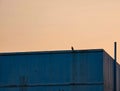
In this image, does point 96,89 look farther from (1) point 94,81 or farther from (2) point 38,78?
(2) point 38,78

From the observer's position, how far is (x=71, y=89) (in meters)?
29.4

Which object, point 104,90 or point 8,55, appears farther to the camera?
point 8,55

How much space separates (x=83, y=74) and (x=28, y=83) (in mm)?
4119

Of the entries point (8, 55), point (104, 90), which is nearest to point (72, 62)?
point (104, 90)

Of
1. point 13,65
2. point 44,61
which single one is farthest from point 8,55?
point 44,61

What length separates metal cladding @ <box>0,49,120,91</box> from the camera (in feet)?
94.5

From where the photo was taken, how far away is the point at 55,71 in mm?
29578

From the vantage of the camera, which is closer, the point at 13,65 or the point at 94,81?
the point at 94,81

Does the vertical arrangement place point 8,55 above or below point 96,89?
above

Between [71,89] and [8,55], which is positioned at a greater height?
[8,55]

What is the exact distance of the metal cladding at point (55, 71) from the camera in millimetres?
28819

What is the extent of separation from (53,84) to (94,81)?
2995mm

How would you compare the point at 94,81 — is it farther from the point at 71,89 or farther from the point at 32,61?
the point at 32,61

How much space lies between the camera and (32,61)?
99.1ft
